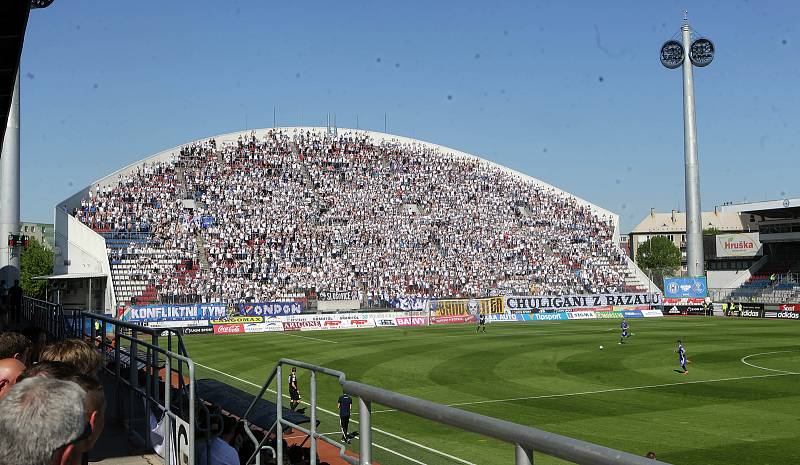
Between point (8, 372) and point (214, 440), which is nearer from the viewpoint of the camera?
point (8, 372)

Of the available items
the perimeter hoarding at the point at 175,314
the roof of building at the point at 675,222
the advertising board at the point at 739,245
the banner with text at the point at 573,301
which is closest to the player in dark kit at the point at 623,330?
the banner with text at the point at 573,301

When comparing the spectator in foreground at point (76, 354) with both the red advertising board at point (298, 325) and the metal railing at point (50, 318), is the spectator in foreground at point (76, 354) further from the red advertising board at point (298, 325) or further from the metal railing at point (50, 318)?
the red advertising board at point (298, 325)

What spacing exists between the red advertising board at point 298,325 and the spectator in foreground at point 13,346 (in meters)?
46.5

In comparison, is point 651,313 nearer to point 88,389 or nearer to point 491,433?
point 491,433

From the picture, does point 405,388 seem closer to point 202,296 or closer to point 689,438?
point 689,438

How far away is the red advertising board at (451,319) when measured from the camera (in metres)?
58.4

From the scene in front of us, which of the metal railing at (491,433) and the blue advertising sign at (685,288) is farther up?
the metal railing at (491,433)

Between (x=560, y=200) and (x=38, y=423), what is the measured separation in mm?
81427

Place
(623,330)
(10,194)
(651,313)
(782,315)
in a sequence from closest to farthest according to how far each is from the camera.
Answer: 1. (10,194)
2. (623,330)
3. (782,315)
4. (651,313)

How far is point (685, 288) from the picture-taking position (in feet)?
216

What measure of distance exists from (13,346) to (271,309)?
4964cm

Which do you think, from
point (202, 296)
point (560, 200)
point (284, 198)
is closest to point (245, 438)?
point (202, 296)

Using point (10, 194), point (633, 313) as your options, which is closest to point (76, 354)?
point (10, 194)

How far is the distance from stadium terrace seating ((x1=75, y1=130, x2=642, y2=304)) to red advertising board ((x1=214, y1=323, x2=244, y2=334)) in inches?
202
